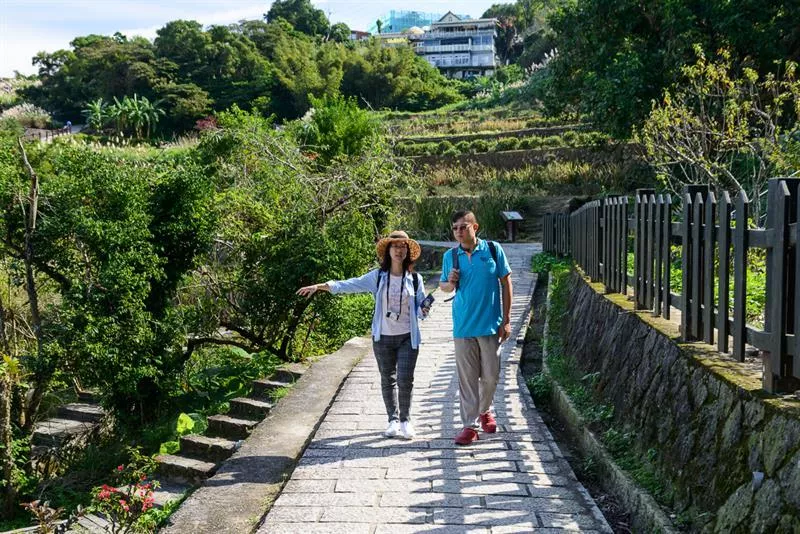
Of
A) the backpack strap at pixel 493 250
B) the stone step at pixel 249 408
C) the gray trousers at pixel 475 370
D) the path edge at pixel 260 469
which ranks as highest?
the backpack strap at pixel 493 250

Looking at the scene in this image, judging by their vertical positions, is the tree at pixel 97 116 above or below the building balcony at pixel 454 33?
below

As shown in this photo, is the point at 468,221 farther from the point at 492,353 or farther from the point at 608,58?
the point at 608,58

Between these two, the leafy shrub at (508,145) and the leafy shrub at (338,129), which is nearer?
the leafy shrub at (338,129)

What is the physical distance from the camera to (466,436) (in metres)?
5.96

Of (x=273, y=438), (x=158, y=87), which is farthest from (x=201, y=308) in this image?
(x=158, y=87)

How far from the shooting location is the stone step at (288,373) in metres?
10.3

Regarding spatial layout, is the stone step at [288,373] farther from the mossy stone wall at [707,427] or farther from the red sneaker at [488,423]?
the mossy stone wall at [707,427]

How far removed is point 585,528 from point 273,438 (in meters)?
3.11

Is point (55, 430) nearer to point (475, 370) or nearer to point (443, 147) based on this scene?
point (475, 370)

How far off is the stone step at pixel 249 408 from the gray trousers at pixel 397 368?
12.6 feet

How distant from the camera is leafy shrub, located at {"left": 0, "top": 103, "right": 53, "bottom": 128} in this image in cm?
6775

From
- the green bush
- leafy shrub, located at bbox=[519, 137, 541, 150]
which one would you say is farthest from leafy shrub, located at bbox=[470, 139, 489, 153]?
the green bush

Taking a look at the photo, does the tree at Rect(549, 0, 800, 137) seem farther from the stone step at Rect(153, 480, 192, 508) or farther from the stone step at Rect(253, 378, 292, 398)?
the stone step at Rect(153, 480, 192, 508)

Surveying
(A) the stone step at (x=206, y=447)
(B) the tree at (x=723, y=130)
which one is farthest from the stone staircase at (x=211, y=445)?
(B) the tree at (x=723, y=130)
